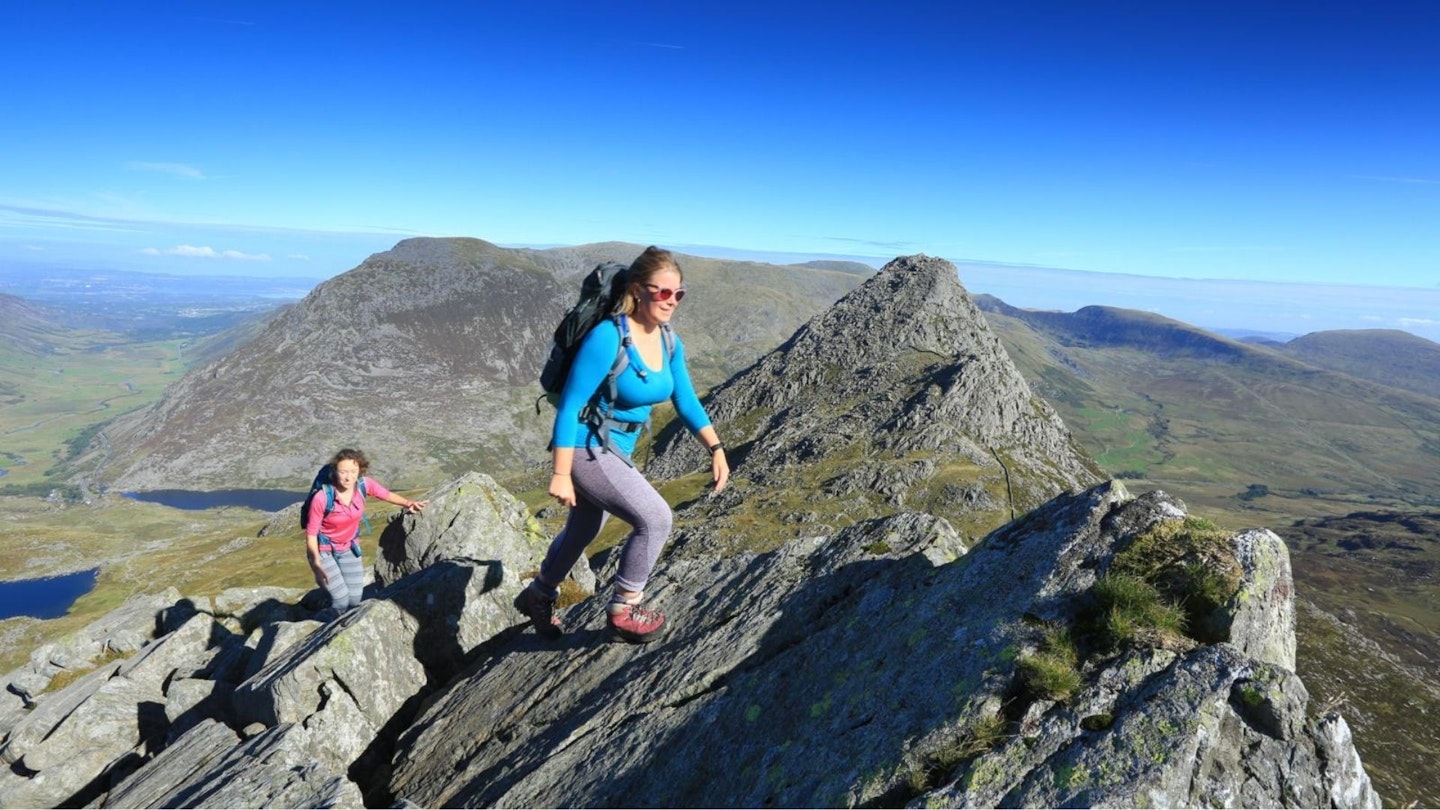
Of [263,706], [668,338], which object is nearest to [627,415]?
[668,338]

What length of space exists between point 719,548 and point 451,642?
3072 inches

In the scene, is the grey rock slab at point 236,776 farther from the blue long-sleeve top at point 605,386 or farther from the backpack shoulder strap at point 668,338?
the backpack shoulder strap at point 668,338

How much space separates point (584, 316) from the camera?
30.9 feet

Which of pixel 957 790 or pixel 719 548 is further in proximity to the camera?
pixel 719 548

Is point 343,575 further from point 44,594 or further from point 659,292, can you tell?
point 44,594

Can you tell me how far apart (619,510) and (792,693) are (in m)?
3.84

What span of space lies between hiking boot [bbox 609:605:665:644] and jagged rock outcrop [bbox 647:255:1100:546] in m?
88.1

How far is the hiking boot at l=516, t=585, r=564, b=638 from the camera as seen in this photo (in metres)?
13.3

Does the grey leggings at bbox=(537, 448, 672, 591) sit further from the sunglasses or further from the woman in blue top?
the sunglasses

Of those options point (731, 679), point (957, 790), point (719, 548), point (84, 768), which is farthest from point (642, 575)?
point (719, 548)

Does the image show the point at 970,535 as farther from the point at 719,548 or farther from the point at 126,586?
the point at 126,586

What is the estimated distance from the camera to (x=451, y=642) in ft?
54.1

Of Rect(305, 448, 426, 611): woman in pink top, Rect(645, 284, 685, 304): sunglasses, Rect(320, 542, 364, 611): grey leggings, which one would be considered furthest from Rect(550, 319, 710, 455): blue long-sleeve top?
Rect(320, 542, 364, 611): grey leggings

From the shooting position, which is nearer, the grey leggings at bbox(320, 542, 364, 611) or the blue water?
the grey leggings at bbox(320, 542, 364, 611)
